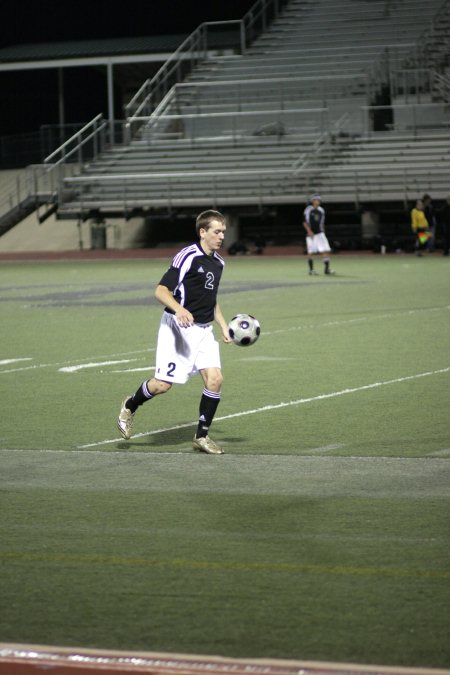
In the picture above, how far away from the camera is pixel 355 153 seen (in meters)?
41.7

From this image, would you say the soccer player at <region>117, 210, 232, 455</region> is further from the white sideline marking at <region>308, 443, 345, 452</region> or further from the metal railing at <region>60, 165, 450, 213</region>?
the metal railing at <region>60, 165, 450, 213</region>

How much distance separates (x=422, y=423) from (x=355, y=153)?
3206 cm

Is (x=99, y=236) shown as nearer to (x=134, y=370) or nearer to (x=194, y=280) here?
(x=134, y=370)

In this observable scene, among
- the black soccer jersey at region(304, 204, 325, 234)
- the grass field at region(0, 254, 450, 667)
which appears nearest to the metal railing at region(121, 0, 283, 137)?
the black soccer jersey at region(304, 204, 325, 234)

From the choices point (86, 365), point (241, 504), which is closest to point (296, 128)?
point (86, 365)

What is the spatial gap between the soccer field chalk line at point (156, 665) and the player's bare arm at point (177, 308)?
15.6ft

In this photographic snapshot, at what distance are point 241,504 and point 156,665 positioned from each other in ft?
11.3

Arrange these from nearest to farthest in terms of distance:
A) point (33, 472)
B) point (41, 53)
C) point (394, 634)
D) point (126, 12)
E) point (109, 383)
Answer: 1. point (394, 634)
2. point (33, 472)
3. point (109, 383)
4. point (41, 53)
5. point (126, 12)

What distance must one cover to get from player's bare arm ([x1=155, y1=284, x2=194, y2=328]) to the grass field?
962 millimetres

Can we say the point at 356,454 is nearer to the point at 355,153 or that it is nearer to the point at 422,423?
the point at 422,423

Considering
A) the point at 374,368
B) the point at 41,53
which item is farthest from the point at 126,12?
the point at 374,368

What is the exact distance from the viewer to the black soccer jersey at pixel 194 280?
9.36 m

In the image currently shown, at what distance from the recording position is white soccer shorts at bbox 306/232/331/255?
101ft

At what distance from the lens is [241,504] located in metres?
7.59
